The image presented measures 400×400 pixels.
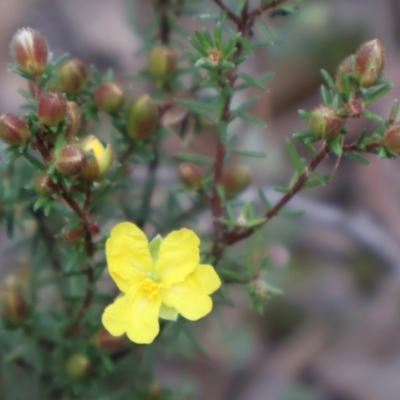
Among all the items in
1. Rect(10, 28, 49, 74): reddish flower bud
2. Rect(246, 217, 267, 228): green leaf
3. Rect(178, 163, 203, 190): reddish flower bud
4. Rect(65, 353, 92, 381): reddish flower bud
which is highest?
Rect(10, 28, 49, 74): reddish flower bud

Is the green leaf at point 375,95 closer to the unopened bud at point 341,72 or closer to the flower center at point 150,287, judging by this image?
the unopened bud at point 341,72

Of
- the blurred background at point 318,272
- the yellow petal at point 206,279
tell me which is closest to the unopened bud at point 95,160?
the yellow petal at point 206,279

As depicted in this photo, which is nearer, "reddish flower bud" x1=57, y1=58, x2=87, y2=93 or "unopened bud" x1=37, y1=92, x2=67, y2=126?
"unopened bud" x1=37, y1=92, x2=67, y2=126

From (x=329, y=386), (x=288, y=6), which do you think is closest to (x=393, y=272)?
(x=329, y=386)

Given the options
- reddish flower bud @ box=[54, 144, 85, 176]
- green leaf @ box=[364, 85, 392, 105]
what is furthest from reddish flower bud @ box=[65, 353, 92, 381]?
green leaf @ box=[364, 85, 392, 105]

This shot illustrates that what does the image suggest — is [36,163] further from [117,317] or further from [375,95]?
[375,95]

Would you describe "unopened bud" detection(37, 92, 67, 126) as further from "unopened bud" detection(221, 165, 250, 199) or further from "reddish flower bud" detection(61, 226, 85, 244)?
"unopened bud" detection(221, 165, 250, 199)

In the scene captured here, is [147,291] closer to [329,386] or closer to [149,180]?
[149,180]
